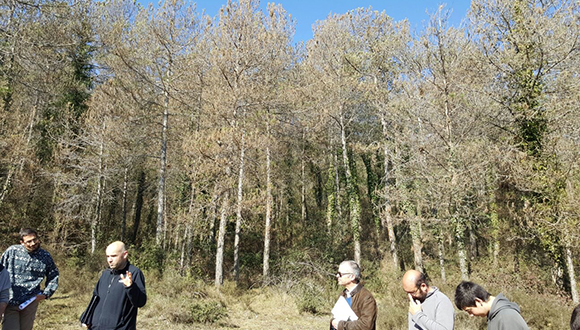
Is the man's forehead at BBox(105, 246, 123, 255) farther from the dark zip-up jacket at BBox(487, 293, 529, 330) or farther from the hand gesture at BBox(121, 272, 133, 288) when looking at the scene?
the dark zip-up jacket at BBox(487, 293, 529, 330)

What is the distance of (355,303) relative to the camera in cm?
308

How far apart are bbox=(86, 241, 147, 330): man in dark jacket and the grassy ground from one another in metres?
5.06

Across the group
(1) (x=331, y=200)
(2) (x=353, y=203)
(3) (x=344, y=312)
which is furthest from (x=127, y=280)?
(1) (x=331, y=200)

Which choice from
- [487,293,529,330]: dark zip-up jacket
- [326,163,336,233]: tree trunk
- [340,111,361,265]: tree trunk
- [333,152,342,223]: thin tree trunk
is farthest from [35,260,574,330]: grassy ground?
[326,163,336,233]: tree trunk

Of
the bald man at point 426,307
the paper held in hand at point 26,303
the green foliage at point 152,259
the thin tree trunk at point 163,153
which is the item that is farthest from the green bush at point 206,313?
the bald man at point 426,307

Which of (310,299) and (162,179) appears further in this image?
(162,179)

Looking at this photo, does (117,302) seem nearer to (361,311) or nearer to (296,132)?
(361,311)

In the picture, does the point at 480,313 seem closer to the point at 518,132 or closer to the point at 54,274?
the point at 54,274

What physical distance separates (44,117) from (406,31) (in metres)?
19.2

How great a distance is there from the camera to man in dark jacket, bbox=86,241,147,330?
3096 millimetres

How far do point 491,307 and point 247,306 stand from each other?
953 cm

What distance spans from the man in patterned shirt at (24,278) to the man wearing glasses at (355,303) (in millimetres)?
3563

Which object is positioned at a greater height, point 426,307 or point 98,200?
point 98,200

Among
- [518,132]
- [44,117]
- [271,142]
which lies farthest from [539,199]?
[44,117]
